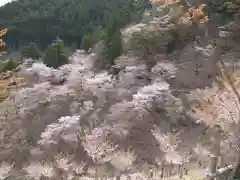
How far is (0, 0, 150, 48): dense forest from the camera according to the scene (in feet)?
73.2

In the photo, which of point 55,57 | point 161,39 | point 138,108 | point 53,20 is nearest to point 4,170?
point 138,108

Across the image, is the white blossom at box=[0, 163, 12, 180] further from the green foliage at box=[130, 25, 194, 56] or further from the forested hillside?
the green foliage at box=[130, 25, 194, 56]

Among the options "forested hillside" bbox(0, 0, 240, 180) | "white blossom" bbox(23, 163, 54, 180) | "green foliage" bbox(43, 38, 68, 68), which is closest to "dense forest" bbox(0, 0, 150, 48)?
"green foliage" bbox(43, 38, 68, 68)

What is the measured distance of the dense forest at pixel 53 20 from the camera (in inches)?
878

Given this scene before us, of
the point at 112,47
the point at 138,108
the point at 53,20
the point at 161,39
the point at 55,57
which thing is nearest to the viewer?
the point at 138,108

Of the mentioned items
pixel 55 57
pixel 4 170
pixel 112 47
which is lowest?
pixel 4 170

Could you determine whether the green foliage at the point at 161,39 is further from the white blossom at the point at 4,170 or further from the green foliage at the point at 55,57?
the white blossom at the point at 4,170

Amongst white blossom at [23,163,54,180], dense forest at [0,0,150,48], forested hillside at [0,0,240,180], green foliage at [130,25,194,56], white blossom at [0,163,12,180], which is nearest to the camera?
forested hillside at [0,0,240,180]

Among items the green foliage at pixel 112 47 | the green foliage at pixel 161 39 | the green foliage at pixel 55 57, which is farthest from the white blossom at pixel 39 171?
the green foliage at pixel 55 57

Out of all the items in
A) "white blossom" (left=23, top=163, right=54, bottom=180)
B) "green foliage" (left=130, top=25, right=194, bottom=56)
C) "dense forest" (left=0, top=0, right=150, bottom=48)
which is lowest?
"white blossom" (left=23, top=163, right=54, bottom=180)

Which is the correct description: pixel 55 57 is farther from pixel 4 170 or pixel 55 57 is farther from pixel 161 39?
pixel 4 170

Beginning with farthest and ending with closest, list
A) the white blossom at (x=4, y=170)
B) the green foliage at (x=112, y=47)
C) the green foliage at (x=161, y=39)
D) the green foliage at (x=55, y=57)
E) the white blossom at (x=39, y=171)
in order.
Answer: the green foliage at (x=55, y=57)
the green foliage at (x=112, y=47)
the green foliage at (x=161, y=39)
the white blossom at (x=4, y=170)
the white blossom at (x=39, y=171)

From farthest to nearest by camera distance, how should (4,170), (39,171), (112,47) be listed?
1. (112,47)
2. (4,170)
3. (39,171)

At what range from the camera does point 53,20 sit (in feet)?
75.8
